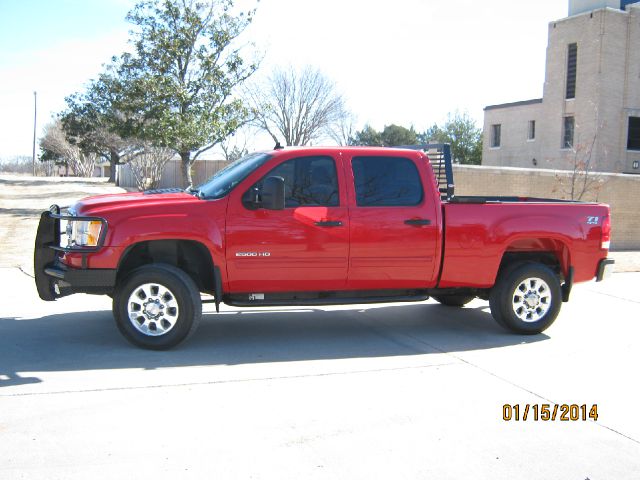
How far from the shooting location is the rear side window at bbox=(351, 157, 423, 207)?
7008 millimetres

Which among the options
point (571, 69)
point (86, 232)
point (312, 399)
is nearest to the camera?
point (312, 399)

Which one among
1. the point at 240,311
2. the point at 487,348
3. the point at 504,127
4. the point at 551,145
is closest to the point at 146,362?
the point at 240,311

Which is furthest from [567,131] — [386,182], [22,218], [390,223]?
[390,223]

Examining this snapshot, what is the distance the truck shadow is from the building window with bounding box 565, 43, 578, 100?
107 feet

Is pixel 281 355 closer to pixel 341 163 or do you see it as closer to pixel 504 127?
pixel 341 163

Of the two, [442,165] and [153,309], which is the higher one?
[442,165]

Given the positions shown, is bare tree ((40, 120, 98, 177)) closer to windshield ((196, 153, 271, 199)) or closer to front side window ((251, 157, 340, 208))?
windshield ((196, 153, 271, 199))

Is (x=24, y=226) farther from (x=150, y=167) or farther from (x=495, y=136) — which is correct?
(x=495, y=136)

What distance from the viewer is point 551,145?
3894 cm

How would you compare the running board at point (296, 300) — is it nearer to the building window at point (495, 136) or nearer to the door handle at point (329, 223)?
the door handle at point (329, 223)

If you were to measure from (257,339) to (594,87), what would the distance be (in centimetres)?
3408

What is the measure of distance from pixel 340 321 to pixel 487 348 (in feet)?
6.27

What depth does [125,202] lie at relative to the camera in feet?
21.2
